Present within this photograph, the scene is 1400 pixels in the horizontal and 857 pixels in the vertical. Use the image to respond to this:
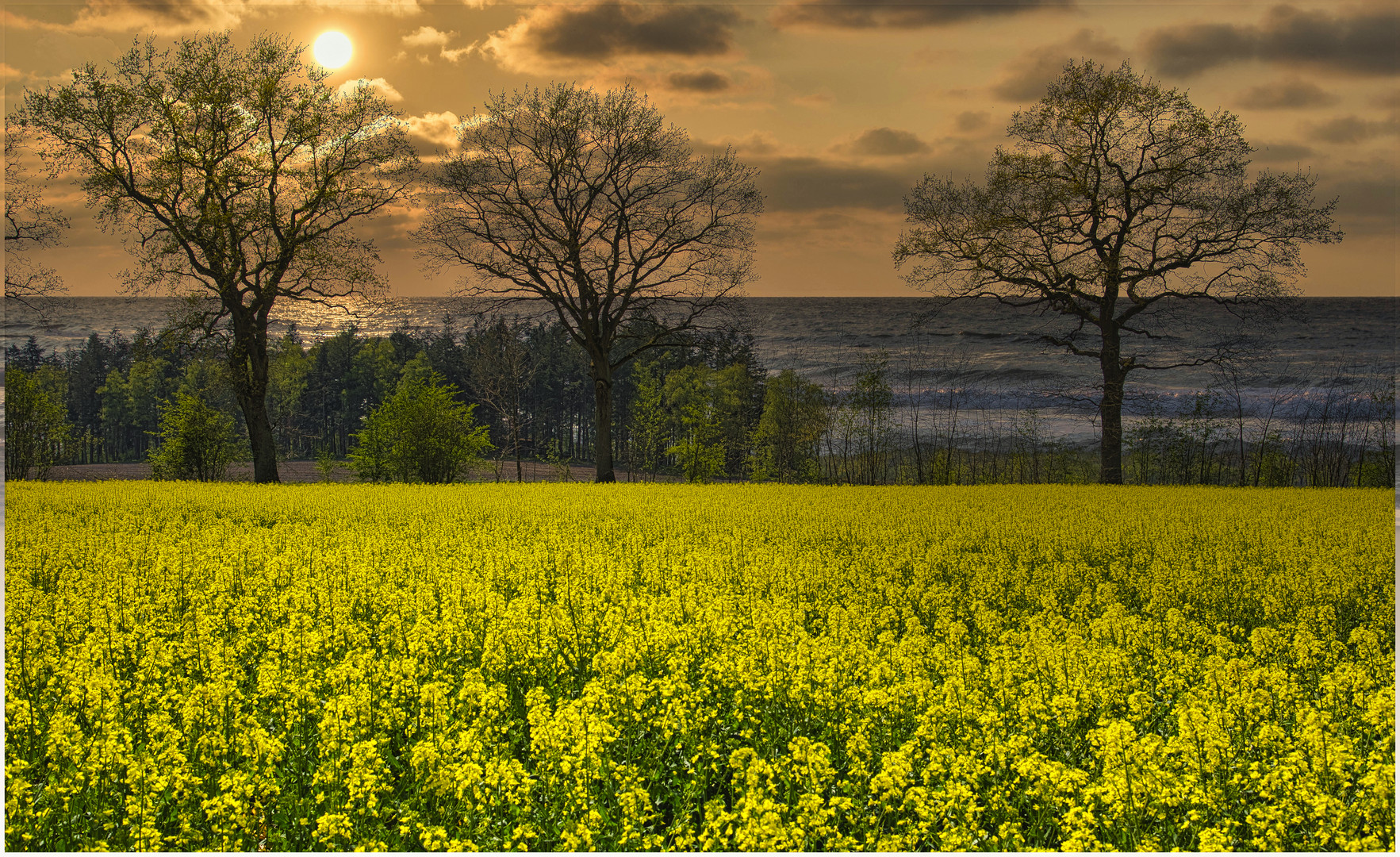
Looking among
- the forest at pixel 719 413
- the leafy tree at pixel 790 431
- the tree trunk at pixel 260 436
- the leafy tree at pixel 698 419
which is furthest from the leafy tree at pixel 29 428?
the leafy tree at pixel 790 431

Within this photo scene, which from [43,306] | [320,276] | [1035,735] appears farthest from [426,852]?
[320,276]

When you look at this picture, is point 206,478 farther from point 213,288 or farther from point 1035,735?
point 1035,735

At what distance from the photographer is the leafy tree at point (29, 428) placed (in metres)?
26.9

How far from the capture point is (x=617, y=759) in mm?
4902

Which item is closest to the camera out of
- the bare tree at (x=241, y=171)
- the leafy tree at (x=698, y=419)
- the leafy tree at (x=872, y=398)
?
the bare tree at (x=241, y=171)

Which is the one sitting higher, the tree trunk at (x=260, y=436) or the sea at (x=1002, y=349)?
the sea at (x=1002, y=349)

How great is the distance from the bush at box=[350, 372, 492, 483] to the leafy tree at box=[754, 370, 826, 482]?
53.4 feet

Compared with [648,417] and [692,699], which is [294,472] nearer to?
[648,417]

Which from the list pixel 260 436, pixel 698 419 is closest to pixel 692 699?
pixel 260 436

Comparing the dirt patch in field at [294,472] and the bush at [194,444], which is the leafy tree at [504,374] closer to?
the dirt patch in field at [294,472]

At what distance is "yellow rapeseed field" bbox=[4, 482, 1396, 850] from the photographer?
404cm

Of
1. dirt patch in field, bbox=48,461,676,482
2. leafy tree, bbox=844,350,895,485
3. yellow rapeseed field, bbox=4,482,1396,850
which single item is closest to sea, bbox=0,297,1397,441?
leafy tree, bbox=844,350,895,485

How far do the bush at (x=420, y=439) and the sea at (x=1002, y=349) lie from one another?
993 cm

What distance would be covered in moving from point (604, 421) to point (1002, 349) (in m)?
54.1
